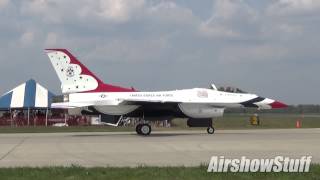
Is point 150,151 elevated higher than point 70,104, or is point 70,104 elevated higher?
point 70,104

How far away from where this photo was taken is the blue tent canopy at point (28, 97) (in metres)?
46.3

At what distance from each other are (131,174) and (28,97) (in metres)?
37.6

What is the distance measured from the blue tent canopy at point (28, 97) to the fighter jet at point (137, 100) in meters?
19.5

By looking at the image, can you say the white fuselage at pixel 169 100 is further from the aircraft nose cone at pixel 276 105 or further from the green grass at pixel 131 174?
the green grass at pixel 131 174

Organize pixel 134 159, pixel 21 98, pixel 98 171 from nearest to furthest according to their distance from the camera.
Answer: pixel 98 171 → pixel 134 159 → pixel 21 98

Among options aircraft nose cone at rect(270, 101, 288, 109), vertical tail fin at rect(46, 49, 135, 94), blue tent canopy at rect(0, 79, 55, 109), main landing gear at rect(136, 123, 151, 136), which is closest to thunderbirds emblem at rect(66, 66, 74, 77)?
vertical tail fin at rect(46, 49, 135, 94)

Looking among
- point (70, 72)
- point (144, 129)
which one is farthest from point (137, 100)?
point (70, 72)

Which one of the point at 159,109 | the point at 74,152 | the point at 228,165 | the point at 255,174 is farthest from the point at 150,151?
the point at 159,109

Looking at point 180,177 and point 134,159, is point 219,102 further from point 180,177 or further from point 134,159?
point 180,177

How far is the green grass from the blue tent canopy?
118 feet

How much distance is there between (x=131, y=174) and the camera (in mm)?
10414

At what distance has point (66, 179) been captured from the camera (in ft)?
32.7

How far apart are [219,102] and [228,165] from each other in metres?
15.6

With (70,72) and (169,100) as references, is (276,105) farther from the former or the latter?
(70,72)
